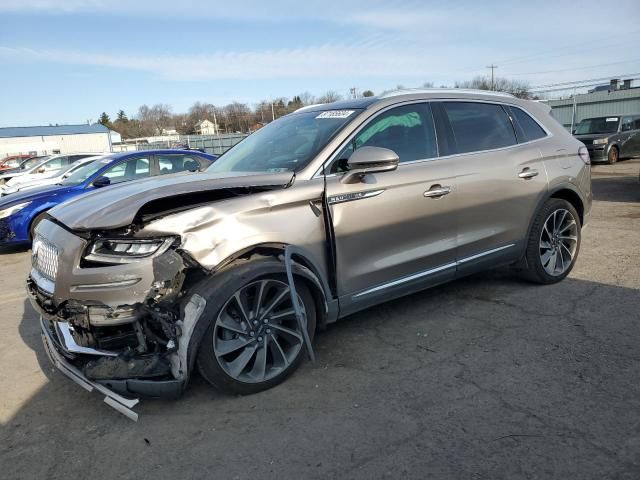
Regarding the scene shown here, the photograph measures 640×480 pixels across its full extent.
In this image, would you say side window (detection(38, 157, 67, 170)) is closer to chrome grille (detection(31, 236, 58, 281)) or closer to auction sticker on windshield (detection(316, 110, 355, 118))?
chrome grille (detection(31, 236, 58, 281))

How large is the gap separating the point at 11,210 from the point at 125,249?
20.0ft

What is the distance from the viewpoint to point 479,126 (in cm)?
420

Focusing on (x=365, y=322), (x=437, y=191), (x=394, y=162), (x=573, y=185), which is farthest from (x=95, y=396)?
(x=573, y=185)

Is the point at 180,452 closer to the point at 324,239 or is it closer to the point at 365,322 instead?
the point at 324,239

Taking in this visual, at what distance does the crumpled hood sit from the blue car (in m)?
3.90

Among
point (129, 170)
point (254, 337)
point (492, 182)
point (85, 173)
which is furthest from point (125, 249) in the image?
point (85, 173)

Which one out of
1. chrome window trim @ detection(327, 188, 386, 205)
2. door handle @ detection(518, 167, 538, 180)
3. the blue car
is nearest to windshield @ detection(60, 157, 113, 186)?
the blue car

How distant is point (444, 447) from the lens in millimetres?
2434

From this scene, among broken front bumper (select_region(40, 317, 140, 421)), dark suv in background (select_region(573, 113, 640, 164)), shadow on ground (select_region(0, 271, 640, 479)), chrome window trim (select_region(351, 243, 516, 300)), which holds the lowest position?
shadow on ground (select_region(0, 271, 640, 479))

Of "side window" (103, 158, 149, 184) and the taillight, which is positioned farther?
"side window" (103, 158, 149, 184)

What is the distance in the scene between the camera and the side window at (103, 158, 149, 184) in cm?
843

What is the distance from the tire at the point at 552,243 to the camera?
14.8 feet

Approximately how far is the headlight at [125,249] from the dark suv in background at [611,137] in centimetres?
1692

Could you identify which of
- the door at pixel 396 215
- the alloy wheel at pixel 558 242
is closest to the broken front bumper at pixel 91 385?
the door at pixel 396 215
